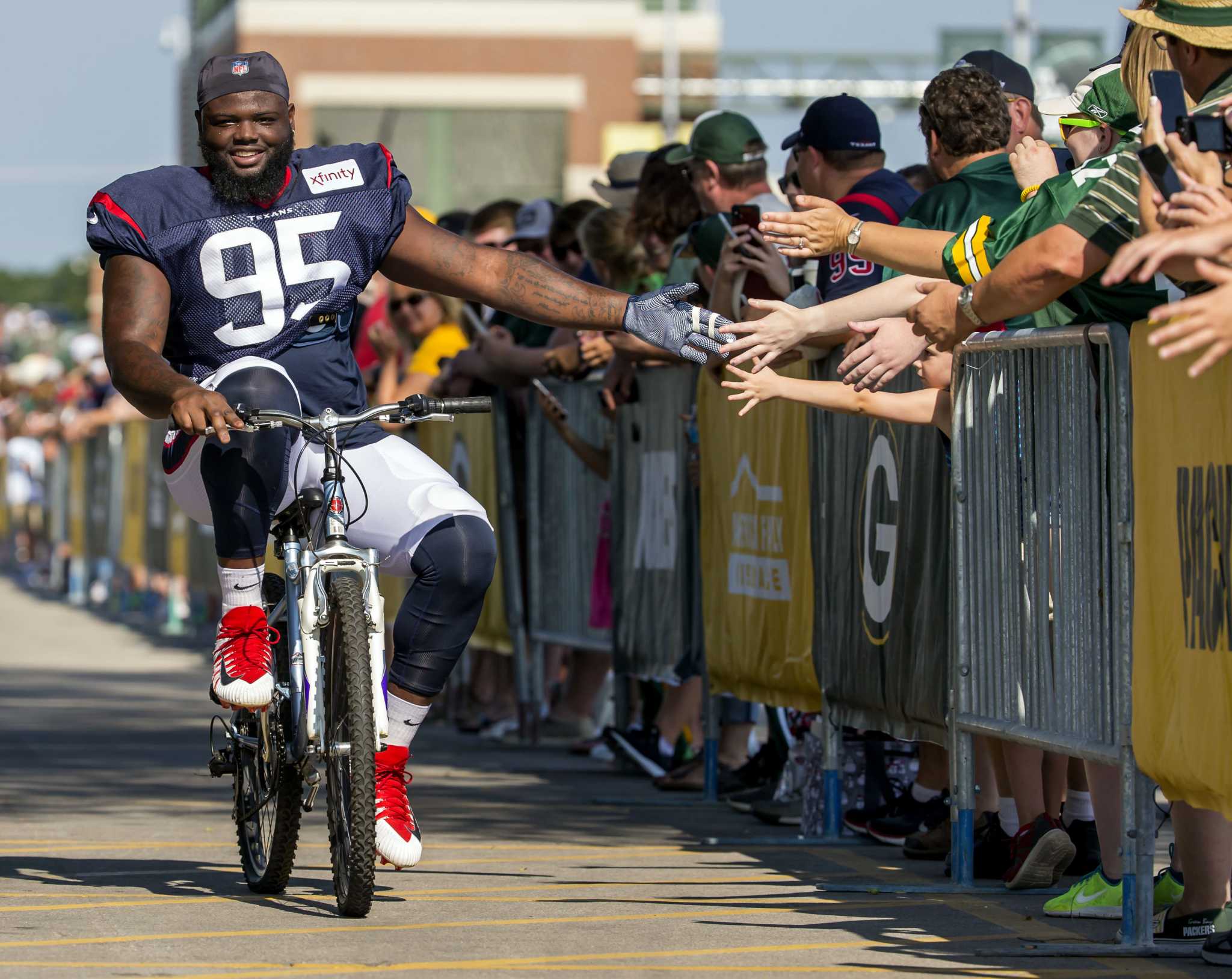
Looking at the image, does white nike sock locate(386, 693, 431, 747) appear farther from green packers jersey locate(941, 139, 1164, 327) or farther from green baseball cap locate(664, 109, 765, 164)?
green baseball cap locate(664, 109, 765, 164)

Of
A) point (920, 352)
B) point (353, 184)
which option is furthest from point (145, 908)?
point (920, 352)

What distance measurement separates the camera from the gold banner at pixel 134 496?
968 inches

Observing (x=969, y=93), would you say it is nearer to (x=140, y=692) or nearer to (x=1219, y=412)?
(x=1219, y=412)

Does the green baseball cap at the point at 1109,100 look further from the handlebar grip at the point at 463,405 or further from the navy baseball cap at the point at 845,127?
the handlebar grip at the point at 463,405

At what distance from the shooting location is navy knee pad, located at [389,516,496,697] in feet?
23.0

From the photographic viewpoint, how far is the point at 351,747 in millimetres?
6449

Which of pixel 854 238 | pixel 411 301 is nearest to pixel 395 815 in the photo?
pixel 854 238

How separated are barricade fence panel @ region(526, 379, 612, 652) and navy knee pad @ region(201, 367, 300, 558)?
4691 millimetres

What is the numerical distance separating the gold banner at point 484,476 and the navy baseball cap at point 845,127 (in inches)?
174

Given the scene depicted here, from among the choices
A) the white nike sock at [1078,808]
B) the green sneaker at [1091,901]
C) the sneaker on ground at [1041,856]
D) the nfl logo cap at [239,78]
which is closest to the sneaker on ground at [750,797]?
the white nike sock at [1078,808]

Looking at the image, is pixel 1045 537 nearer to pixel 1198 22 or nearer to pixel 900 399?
pixel 900 399

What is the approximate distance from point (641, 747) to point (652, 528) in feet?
3.17

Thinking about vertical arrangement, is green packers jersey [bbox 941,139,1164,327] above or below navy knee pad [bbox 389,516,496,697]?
above

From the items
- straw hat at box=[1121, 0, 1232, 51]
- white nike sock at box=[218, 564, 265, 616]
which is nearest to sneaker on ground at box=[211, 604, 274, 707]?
white nike sock at box=[218, 564, 265, 616]
